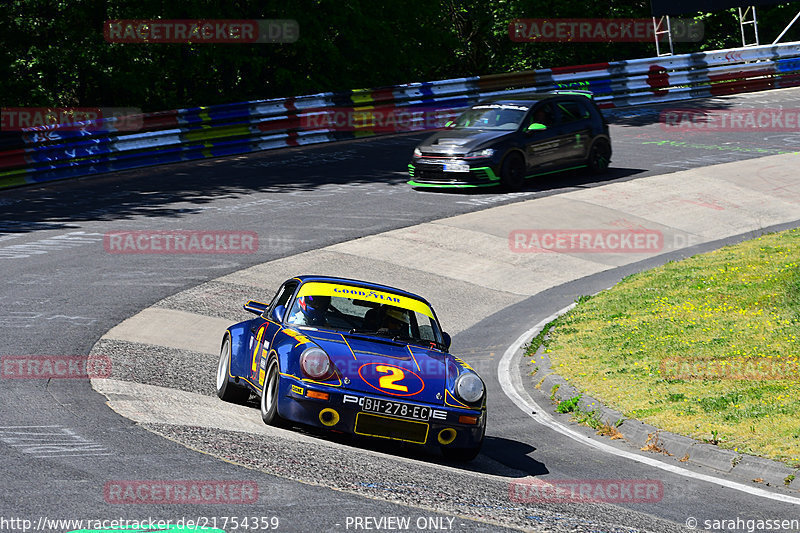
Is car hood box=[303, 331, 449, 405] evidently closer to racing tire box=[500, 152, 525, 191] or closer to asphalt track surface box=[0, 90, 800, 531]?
asphalt track surface box=[0, 90, 800, 531]

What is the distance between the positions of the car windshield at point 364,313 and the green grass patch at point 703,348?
231 cm

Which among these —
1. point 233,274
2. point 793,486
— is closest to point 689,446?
point 793,486

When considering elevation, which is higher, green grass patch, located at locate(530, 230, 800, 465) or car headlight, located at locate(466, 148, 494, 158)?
car headlight, located at locate(466, 148, 494, 158)

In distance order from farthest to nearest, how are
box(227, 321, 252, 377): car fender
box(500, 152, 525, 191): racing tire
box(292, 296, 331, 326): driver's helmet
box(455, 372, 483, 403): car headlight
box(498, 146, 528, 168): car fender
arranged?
box(500, 152, 525, 191): racing tire, box(498, 146, 528, 168): car fender, box(227, 321, 252, 377): car fender, box(292, 296, 331, 326): driver's helmet, box(455, 372, 483, 403): car headlight

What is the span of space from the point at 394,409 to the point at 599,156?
15251 mm

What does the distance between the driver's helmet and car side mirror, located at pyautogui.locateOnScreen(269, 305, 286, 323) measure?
172mm

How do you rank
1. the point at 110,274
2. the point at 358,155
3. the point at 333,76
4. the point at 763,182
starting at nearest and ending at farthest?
1. the point at 110,274
2. the point at 763,182
3. the point at 358,155
4. the point at 333,76

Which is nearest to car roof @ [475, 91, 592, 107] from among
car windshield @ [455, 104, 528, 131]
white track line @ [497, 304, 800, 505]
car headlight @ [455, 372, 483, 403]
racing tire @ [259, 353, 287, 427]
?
car windshield @ [455, 104, 528, 131]

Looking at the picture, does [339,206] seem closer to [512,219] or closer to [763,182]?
[512,219]

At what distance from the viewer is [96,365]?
1031cm

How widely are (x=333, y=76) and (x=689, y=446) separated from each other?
2300 centimetres

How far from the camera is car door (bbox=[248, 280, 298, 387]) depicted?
915cm

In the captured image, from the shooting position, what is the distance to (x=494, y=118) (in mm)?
21141

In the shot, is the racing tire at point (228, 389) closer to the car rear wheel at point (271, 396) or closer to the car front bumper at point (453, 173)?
the car rear wheel at point (271, 396)
